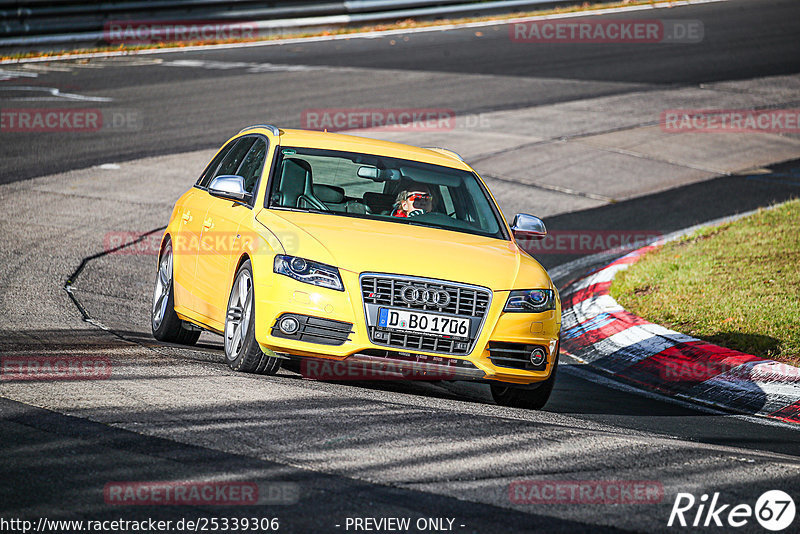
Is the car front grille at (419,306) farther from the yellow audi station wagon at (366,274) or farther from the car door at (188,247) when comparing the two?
the car door at (188,247)

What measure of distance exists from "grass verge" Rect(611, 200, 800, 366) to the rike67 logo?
4123 millimetres

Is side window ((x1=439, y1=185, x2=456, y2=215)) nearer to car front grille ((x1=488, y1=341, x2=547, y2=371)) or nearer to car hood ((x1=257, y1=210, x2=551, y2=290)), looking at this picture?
car hood ((x1=257, y1=210, x2=551, y2=290))

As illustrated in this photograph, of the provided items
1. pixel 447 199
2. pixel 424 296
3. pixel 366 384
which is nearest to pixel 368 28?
pixel 447 199

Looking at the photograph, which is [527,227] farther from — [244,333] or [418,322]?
[244,333]

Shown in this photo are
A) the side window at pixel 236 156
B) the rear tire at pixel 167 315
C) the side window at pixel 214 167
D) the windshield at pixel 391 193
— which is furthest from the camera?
the side window at pixel 214 167

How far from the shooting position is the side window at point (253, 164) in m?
8.35

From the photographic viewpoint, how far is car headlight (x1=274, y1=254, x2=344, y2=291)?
6.92 meters

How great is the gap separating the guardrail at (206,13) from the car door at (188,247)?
58.6 ft

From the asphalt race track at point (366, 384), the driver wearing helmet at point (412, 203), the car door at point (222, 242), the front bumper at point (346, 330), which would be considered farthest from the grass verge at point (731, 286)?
the car door at point (222, 242)

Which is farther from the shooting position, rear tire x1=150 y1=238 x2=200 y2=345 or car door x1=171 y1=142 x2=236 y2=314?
rear tire x1=150 y1=238 x2=200 y2=345

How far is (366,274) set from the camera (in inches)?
272

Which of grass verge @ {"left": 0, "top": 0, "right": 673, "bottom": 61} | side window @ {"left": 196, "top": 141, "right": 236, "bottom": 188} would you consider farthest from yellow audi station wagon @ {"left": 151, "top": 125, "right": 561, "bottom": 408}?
grass verge @ {"left": 0, "top": 0, "right": 673, "bottom": 61}

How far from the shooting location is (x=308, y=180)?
8.19 meters

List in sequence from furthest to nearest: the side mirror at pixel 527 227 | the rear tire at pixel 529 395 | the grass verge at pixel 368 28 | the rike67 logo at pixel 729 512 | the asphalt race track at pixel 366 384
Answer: the grass verge at pixel 368 28 → the side mirror at pixel 527 227 → the rear tire at pixel 529 395 → the asphalt race track at pixel 366 384 → the rike67 logo at pixel 729 512
